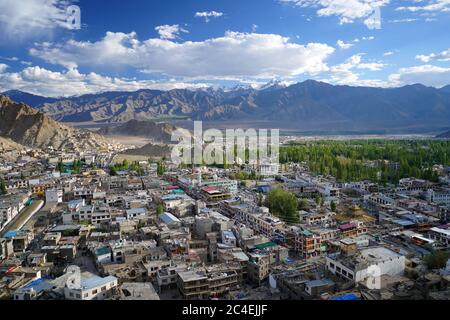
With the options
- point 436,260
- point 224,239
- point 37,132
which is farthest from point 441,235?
point 37,132

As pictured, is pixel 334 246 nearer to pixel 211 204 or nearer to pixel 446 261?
pixel 446 261

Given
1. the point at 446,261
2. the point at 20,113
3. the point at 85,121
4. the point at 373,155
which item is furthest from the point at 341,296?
the point at 85,121

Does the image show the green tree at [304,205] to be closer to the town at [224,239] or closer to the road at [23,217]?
the town at [224,239]

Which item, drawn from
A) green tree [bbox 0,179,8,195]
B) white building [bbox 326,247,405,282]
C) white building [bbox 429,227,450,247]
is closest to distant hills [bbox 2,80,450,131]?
green tree [bbox 0,179,8,195]

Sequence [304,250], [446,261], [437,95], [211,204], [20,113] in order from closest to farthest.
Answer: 1. [446,261]
2. [304,250]
3. [211,204]
4. [20,113]
5. [437,95]

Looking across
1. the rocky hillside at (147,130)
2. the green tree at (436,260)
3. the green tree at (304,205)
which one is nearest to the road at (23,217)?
the green tree at (304,205)

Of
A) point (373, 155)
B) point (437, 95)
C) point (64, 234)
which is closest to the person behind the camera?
point (64, 234)

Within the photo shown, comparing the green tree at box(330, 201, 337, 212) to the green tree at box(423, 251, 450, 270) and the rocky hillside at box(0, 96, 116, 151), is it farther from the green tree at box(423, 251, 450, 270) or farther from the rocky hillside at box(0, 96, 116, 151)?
the rocky hillside at box(0, 96, 116, 151)

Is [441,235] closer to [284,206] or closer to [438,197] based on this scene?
[284,206]
